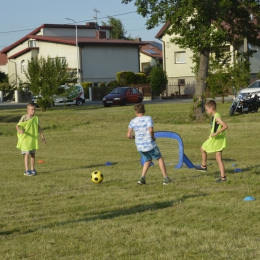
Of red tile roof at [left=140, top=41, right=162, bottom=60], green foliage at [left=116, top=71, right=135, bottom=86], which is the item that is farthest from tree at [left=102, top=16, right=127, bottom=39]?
green foliage at [left=116, top=71, right=135, bottom=86]

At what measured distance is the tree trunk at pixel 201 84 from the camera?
27.6 meters

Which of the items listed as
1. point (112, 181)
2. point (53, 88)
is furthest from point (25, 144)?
point (53, 88)

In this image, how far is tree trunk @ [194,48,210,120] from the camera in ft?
90.6

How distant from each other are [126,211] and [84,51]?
6326cm

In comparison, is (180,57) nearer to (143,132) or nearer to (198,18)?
(198,18)

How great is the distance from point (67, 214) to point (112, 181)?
3269 millimetres

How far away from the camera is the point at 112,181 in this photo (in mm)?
12398

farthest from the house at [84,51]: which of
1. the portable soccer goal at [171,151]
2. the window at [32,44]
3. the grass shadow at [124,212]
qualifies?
the grass shadow at [124,212]

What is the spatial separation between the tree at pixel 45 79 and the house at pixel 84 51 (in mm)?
24063

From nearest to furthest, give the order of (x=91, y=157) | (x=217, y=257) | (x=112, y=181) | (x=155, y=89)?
(x=217, y=257)
(x=112, y=181)
(x=91, y=157)
(x=155, y=89)

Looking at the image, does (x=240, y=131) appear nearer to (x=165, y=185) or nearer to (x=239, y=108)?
(x=239, y=108)

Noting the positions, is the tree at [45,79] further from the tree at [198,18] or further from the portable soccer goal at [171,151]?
the portable soccer goal at [171,151]

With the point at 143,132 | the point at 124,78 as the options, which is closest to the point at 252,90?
the point at 143,132

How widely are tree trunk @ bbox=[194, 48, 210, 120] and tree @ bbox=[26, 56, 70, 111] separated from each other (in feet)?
59.8
